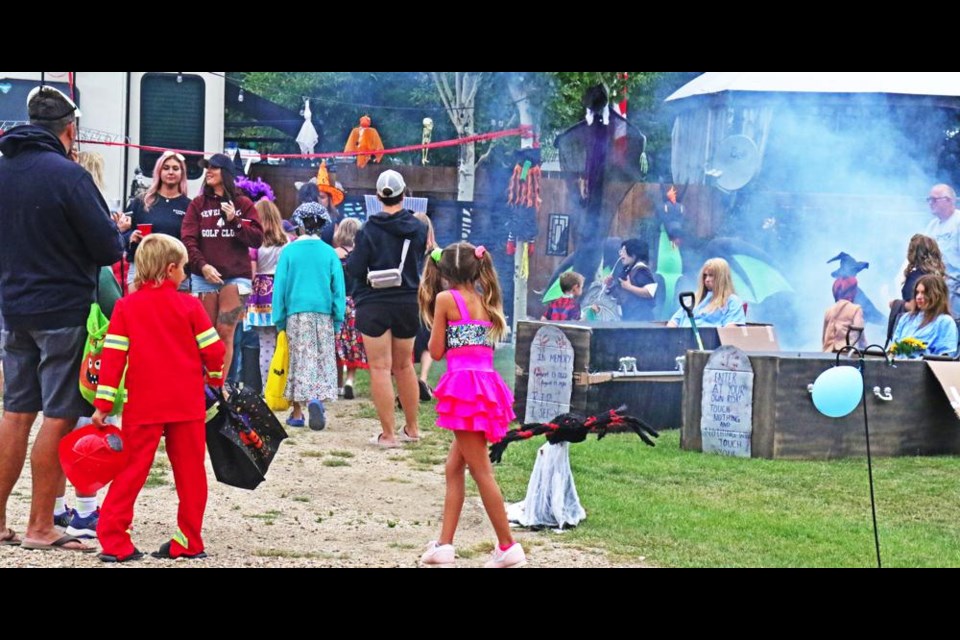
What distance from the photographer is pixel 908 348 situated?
9672mm

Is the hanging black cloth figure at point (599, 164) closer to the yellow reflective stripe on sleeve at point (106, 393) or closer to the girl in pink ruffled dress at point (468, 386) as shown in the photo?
the girl in pink ruffled dress at point (468, 386)

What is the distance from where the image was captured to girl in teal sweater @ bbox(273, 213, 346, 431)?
10.1m

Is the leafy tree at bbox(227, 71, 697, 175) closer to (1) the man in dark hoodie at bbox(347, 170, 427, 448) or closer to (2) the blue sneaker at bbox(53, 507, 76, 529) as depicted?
(1) the man in dark hoodie at bbox(347, 170, 427, 448)

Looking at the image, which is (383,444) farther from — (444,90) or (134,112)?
(444,90)

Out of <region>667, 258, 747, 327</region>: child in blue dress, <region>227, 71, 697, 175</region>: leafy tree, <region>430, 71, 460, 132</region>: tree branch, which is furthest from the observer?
<region>430, 71, 460, 132</region>: tree branch

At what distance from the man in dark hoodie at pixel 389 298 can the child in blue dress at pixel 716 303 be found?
2369mm

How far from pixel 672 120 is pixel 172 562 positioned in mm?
13317

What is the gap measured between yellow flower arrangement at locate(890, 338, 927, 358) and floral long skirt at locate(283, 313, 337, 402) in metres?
4.19

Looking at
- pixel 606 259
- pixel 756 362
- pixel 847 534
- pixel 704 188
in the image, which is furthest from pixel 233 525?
pixel 704 188

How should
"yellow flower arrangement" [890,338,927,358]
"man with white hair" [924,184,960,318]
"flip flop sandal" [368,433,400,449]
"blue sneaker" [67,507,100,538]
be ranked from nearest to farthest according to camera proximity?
"blue sneaker" [67,507,100,538]
"flip flop sandal" [368,433,400,449]
"yellow flower arrangement" [890,338,927,358]
"man with white hair" [924,184,960,318]

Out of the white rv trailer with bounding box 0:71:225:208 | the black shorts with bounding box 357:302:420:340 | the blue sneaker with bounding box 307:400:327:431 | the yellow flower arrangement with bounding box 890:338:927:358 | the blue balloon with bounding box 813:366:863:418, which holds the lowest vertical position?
the blue sneaker with bounding box 307:400:327:431

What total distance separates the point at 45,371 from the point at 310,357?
13.8 ft

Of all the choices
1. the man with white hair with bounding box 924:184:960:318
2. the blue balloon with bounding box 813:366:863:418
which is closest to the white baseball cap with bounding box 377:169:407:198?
the blue balloon with bounding box 813:366:863:418

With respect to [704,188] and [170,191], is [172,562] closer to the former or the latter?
[170,191]
